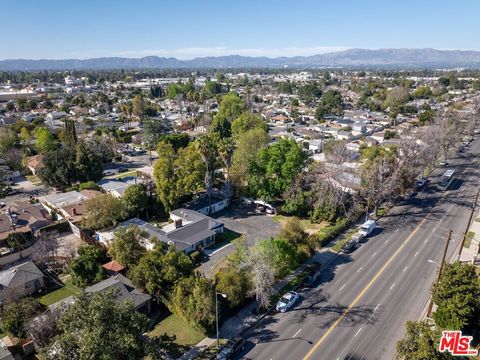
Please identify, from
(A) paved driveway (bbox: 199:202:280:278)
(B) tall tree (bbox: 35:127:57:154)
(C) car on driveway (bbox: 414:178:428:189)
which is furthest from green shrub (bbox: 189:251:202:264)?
(B) tall tree (bbox: 35:127:57:154)

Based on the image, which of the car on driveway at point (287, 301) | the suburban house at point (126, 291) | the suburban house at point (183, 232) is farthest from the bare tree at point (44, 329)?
the car on driveway at point (287, 301)

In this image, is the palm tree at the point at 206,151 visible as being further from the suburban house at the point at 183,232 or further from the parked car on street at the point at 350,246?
the parked car on street at the point at 350,246

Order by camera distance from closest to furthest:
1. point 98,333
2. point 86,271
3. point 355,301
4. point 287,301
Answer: point 98,333 < point 287,301 < point 355,301 < point 86,271

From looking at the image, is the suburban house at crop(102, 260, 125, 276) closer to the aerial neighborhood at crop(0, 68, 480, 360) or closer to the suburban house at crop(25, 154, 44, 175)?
the aerial neighborhood at crop(0, 68, 480, 360)

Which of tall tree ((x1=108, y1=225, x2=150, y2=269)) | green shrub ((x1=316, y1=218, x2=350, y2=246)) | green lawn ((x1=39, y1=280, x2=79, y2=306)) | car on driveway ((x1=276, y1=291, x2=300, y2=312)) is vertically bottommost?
green lawn ((x1=39, y1=280, x2=79, y2=306))

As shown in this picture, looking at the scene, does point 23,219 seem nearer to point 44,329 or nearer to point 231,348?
point 44,329

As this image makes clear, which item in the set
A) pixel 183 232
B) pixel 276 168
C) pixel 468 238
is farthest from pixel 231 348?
pixel 468 238
